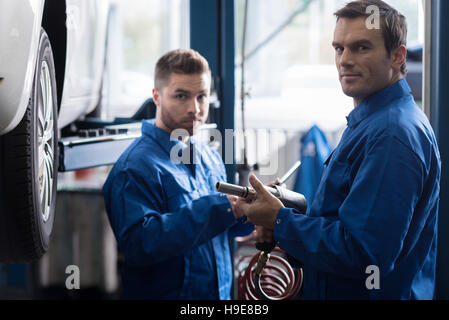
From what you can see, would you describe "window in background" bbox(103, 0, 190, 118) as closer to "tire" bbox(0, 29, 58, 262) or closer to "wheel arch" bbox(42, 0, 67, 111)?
"wheel arch" bbox(42, 0, 67, 111)

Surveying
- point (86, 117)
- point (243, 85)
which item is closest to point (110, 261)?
point (86, 117)

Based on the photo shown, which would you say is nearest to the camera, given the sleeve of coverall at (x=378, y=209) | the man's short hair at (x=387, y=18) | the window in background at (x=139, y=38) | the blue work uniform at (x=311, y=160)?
the sleeve of coverall at (x=378, y=209)

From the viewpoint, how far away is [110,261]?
3182 mm

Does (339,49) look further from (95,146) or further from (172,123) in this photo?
(95,146)

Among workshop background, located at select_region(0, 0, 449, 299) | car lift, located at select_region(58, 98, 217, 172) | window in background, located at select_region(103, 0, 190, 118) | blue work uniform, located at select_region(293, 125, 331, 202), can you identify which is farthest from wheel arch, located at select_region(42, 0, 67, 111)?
window in background, located at select_region(103, 0, 190, 118)

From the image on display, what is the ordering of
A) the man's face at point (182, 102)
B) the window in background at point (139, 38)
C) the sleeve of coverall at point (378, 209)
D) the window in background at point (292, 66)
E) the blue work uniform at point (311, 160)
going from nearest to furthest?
the sleeve of coverall at point (378, 209) < the man's face at point (182, 102) < the blue work uniform at point (311, 160) < the window in background at point (292, 66) < the window in background at point (139, 38)

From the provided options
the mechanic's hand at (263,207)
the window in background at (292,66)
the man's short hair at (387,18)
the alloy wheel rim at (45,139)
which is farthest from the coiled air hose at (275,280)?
the man's short hair at (387,18)

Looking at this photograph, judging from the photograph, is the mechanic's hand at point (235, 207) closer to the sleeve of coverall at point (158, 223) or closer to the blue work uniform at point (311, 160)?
the sleeve of coverall at point (158, 223)

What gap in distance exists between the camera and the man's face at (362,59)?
1.36 m

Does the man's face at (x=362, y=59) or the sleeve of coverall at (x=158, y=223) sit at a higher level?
the man's face at (x=362, y=59)

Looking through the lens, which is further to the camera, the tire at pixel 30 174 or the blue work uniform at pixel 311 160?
the blue work uniform at pixel 311 160

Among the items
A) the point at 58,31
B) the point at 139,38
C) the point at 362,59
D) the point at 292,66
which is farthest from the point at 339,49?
the point at 139,38

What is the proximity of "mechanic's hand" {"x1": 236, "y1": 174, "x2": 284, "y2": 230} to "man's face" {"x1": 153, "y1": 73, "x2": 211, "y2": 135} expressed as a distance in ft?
1.44

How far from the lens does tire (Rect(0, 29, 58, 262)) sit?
1.40 metres
